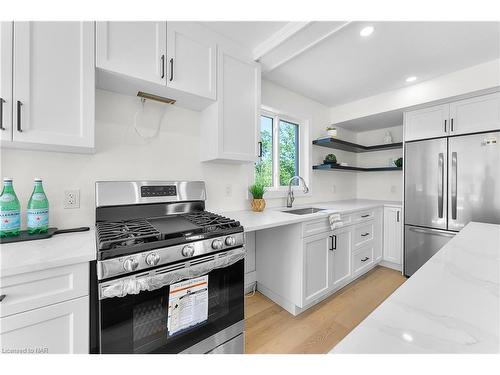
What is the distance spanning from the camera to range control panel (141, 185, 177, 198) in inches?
62.8

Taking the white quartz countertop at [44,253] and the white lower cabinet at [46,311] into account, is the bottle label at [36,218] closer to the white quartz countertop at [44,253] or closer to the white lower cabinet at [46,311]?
the white quartz countertop at [44,253]

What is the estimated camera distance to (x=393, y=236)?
2920 mm

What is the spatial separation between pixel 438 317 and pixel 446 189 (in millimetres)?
2703

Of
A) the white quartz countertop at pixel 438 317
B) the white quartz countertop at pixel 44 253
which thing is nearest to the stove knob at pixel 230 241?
the white quartz countertop at pixel 44 253

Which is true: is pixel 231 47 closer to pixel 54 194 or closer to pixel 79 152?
pixel 79 152

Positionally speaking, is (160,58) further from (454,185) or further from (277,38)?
(454,185)

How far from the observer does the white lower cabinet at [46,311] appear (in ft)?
2.65

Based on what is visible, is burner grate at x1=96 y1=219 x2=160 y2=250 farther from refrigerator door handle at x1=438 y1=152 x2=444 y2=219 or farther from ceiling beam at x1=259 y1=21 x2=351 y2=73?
refrigerator door handle at x1=438 y1=152 x2=444 y2=219

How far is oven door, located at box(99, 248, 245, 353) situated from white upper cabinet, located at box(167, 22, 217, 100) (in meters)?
1.22

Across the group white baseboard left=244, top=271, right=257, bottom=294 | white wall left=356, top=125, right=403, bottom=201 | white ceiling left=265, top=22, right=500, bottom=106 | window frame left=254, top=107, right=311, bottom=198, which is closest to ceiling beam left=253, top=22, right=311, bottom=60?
white ceiling left=265, top=22, right=500, bottom=106

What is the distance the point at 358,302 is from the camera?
2176 millimetres

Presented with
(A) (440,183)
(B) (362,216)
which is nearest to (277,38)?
(B) (362,216)

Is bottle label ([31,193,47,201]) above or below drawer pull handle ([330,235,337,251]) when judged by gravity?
above
